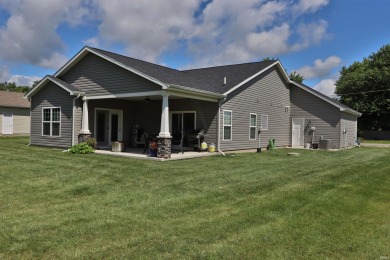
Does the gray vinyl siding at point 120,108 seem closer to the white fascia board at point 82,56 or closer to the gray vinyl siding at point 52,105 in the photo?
the gray vinyl siding at point 52,105

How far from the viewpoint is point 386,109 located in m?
35.9

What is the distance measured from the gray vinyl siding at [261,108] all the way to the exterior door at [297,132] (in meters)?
0.35

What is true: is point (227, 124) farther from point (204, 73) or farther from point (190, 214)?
point (190, 214)

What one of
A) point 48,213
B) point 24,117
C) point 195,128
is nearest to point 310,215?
point 48,213

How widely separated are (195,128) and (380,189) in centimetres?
886

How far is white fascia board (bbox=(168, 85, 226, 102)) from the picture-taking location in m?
11.8

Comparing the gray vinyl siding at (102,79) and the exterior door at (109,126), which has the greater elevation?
the gray vinyl siding at (102,79)

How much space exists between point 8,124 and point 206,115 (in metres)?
19.9

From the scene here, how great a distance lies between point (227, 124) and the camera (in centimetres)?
1487

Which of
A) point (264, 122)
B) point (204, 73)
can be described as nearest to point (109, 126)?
point (204, 73)

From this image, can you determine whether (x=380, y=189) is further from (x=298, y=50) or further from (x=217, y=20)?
(x=298, y=50)

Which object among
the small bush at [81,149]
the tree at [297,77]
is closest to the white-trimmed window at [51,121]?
the small bush at [81,149]

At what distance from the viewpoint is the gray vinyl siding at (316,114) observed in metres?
19.3

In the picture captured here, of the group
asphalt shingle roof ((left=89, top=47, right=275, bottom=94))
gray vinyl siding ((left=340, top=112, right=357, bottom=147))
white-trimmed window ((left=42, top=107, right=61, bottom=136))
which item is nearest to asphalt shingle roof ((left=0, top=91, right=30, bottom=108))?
white-trimmed window ((left=42, top=107, right=61, bottom=136))
